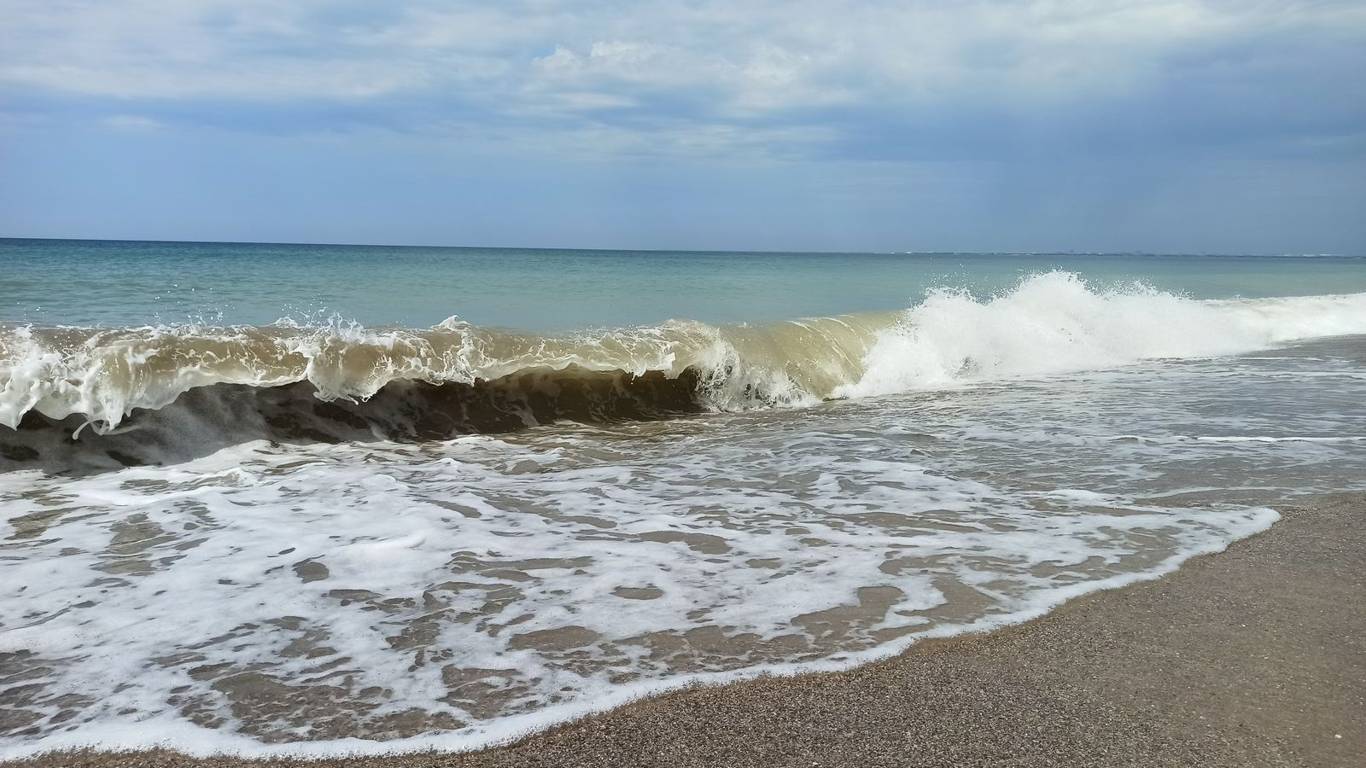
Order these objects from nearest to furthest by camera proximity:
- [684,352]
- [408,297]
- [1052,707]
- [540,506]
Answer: [1052,707], [540,506], [684,352], [408,297]

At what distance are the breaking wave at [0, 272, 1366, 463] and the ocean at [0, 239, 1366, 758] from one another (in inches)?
1.3

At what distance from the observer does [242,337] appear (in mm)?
7945

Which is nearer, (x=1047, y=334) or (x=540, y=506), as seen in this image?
(x=540, y=506)

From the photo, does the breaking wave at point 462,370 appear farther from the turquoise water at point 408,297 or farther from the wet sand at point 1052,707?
the wet sand at point 1052,707

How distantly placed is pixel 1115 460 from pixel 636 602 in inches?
158

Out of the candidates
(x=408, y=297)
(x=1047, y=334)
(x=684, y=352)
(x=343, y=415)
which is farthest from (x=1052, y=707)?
(x=408, y=297)

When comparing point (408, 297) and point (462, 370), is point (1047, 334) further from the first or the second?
point (408, 297)

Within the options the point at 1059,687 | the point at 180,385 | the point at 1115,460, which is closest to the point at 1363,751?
the point at 1059,687

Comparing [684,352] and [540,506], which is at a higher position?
[684,352]

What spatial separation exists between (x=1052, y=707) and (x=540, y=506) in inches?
123

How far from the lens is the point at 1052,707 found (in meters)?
2.73

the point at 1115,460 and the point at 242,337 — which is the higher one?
the point at 242,337

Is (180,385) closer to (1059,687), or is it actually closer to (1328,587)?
(1059,687)

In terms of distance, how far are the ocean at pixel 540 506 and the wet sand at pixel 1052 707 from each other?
0.13 metres
